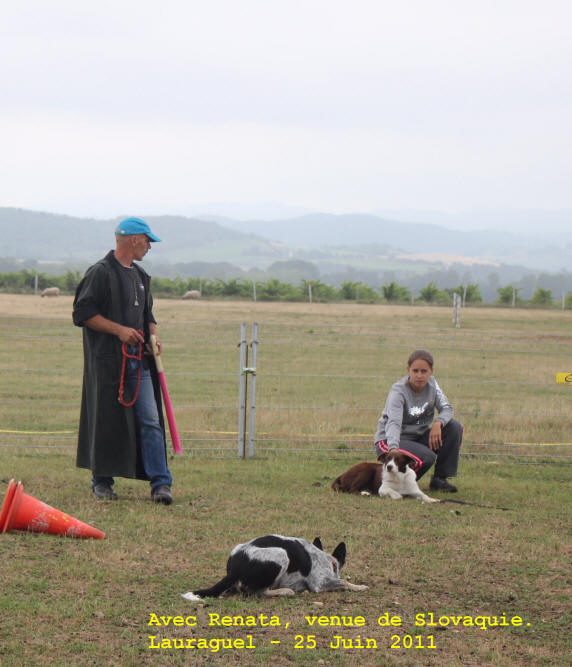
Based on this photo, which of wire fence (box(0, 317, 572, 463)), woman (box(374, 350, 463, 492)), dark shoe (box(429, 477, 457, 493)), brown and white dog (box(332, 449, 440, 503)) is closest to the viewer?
brown and white dog (box(332, 449, 440, 503))

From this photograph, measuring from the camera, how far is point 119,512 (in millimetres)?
6945

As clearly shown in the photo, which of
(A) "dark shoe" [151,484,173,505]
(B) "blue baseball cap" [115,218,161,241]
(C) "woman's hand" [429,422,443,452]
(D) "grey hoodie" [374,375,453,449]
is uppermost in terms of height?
(B) "blue baseball cap" [115,218,161,241]

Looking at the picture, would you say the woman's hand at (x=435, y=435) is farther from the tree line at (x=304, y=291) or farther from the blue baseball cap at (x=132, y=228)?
the tree line at (x=304, y=291)

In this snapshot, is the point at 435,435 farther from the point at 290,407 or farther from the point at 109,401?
the point at 109,401

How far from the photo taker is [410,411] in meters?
8.27

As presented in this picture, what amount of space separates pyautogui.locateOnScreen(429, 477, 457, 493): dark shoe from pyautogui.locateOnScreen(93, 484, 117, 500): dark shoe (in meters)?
2.99

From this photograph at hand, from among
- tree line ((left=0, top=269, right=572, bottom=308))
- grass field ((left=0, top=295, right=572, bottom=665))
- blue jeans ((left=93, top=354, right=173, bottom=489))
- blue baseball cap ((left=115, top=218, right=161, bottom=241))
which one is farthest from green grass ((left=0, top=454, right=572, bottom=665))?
tree line ((left=0, top=269, right=572, bottom=308))

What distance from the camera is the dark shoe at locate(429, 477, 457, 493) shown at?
8422mm

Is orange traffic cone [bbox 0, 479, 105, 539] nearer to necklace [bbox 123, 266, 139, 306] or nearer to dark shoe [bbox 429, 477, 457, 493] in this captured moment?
necklace [bbox 123, 266, 139, 306]

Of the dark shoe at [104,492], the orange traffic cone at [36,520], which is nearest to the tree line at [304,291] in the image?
the dark shoe at [104,492]

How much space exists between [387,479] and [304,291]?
1794 inches

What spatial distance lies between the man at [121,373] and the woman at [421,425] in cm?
216

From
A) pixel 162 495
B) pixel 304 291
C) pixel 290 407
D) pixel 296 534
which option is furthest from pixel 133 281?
pixel 304 291

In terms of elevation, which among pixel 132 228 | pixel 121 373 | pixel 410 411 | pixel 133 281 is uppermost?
pixel 132 228
